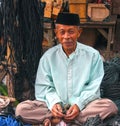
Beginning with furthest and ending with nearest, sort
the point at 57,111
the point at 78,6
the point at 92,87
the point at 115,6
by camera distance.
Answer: the point at 115,6
the point at 78,6
the point at 92,87
the point at 57,111

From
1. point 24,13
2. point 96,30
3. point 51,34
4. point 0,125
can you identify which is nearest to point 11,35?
point 24,13

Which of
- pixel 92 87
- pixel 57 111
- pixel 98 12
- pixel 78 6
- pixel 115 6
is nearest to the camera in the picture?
pixel 57 111

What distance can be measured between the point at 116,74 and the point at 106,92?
32cm

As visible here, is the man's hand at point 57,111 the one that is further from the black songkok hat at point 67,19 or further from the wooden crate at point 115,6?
the wooden crate at point 115,6

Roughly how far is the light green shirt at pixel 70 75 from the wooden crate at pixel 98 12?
2959 mm

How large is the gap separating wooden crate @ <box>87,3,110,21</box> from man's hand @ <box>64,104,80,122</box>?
3.35 metres

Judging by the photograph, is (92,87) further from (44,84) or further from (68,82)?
(44,84)

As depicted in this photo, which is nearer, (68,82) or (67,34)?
(67,34)

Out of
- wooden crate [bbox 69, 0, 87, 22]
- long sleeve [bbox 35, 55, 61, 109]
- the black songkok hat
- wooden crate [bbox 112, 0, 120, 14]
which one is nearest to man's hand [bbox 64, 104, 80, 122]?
long sleeve [bbox 35, 55, 61, 109]

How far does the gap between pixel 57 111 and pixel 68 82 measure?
37 cm

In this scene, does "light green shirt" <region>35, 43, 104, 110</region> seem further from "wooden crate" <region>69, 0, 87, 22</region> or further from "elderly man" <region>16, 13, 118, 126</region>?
"wooden crate" <region>69, 0, 87, 22</region>

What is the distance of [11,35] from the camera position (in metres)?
4.35

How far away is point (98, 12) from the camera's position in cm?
691

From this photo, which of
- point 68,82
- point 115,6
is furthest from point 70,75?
point 115,6
